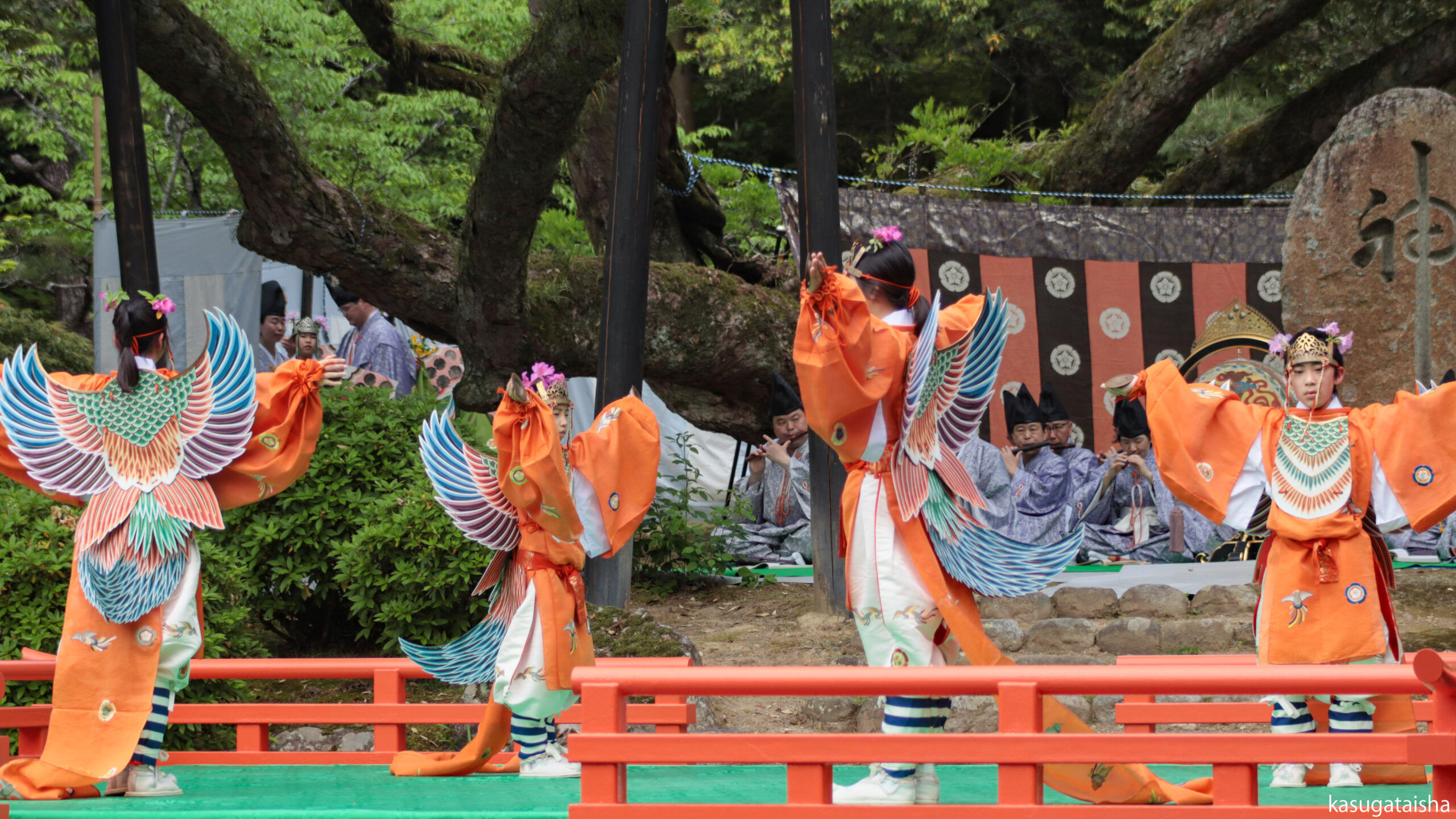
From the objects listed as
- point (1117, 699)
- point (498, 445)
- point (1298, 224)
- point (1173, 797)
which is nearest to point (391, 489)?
point (498, 445)

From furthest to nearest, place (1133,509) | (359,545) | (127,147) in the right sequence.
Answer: (1133,509) < (127,147) < (359,545)

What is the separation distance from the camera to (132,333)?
4.39 metres

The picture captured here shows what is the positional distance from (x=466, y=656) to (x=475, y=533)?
414mm

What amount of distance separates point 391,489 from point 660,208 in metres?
4.20

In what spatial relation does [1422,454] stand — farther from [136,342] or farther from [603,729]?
[136,342]

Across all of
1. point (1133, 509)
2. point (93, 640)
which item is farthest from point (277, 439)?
point (1133, 509)

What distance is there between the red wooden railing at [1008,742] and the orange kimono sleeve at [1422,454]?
1.18m

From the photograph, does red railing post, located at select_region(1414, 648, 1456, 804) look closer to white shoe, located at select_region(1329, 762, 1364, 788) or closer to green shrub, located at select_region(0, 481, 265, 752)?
white shoe, located at select_region(1329, 762, 1364, 788)

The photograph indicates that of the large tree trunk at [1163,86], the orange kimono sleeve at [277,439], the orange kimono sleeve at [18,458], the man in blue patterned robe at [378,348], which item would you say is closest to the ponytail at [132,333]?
the orange kimono sleeve at [18,458]

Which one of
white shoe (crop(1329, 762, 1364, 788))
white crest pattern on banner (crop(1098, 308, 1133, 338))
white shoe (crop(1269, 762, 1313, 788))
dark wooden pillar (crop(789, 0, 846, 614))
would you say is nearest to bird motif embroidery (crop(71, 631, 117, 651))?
dark wooden pillar (crop(789, 0, 846, 614))

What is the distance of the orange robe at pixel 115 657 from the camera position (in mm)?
4051

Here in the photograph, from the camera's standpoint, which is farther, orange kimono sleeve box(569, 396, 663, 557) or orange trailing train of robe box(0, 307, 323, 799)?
orange kimono sleeve box(569, 396, 663, 557)

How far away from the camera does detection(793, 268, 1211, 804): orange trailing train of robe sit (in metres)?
3.51

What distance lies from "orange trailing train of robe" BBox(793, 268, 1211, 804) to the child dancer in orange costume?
0.72 m
